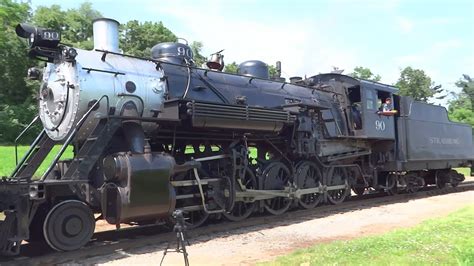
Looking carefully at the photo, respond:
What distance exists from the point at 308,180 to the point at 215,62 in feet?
11.2

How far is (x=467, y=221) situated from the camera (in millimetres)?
8375

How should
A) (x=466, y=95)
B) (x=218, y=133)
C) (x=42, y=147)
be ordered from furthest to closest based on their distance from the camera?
(x=466, y=95), (x=218, y=133), (x=42, y=147)

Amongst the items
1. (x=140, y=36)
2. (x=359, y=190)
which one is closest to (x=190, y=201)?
(x=359, y=190)

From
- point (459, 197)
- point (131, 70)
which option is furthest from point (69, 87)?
point (459, 197)

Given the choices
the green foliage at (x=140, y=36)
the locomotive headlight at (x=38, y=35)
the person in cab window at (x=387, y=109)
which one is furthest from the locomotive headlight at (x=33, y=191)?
the green foliage at (x=140, y=36)

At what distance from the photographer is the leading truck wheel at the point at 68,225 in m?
6.56

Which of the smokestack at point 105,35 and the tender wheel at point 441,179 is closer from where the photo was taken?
the smokestack at point 105,35

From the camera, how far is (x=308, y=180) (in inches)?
444

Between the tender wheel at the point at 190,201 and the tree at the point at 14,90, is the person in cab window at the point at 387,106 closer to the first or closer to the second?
the tender wheel at the point at 190,201

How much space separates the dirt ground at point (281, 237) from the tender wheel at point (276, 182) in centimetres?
87

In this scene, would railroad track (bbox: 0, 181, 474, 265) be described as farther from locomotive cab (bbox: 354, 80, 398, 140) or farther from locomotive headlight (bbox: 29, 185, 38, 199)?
locomotive cab (bbox: 354, 80, 398, 140)

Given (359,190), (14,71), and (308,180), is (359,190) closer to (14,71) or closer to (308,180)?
(308,180)

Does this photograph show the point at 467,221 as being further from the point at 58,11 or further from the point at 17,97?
the point at 58,11

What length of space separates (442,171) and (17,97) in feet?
111
